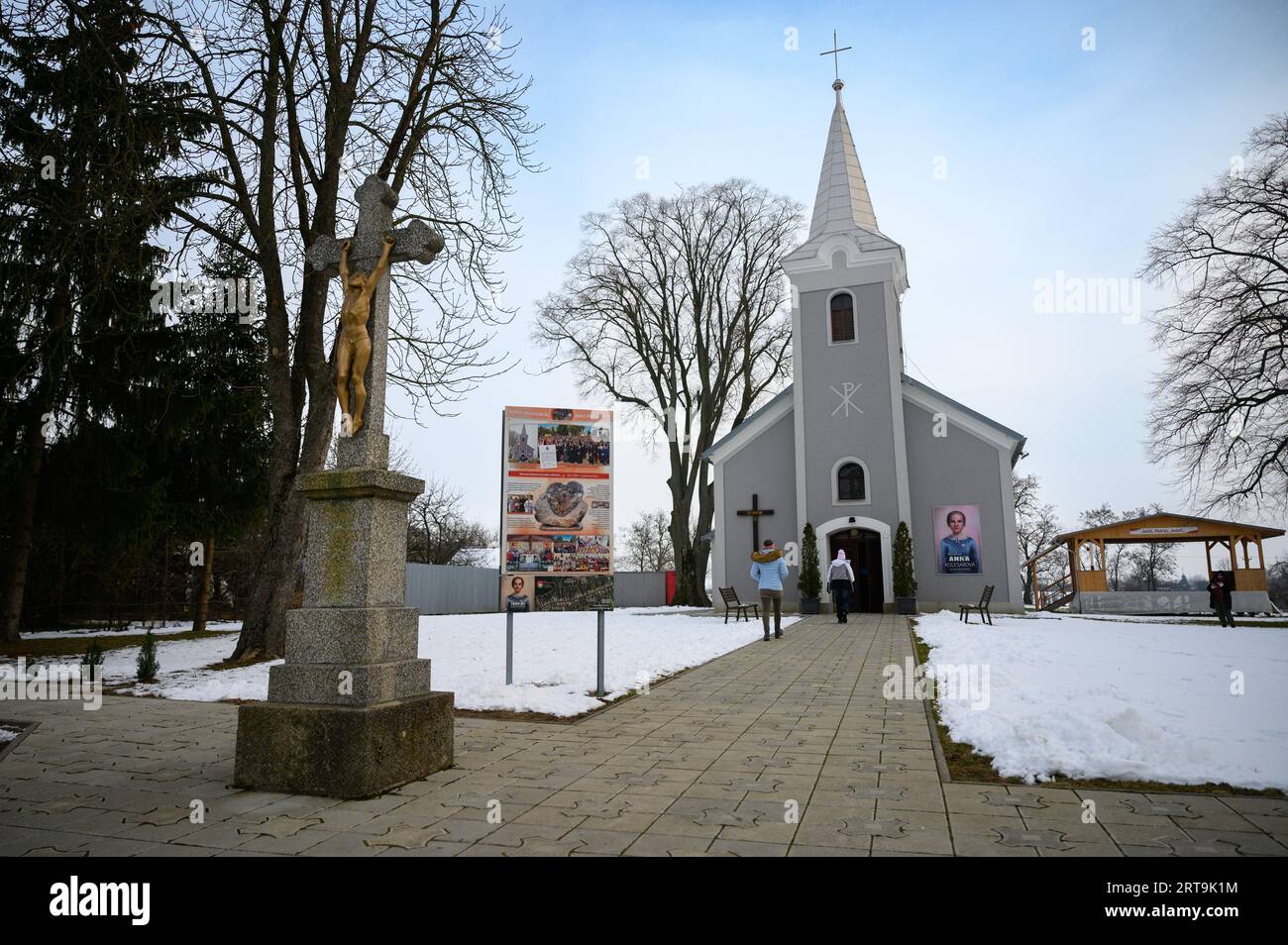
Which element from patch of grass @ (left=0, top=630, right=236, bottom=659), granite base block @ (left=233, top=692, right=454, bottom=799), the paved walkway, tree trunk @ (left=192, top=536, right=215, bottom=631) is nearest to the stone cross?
granite base block @ (left=233, top=692, right=454, bottom=799)

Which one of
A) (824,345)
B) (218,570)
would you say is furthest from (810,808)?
(218,570)

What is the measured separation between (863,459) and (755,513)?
3.76 metres

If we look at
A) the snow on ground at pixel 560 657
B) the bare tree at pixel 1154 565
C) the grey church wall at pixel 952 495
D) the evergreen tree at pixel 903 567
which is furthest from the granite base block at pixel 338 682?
the bare tree at pixel 1154 565

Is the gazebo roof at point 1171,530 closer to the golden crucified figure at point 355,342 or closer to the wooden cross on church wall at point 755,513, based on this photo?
the wooden cross on church wall at point 755,513

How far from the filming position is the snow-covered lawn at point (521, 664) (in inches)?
305

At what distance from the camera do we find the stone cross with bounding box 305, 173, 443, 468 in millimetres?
5109

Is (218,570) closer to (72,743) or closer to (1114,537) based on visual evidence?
(72,743)

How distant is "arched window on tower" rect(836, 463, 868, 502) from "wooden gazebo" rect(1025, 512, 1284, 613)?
35.5ft

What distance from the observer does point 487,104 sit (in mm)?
11469

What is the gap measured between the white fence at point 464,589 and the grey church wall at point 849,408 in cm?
1193

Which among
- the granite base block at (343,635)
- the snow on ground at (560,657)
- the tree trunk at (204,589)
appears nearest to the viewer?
the granite base block at (343,635)

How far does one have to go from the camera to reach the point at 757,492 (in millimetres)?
24531
